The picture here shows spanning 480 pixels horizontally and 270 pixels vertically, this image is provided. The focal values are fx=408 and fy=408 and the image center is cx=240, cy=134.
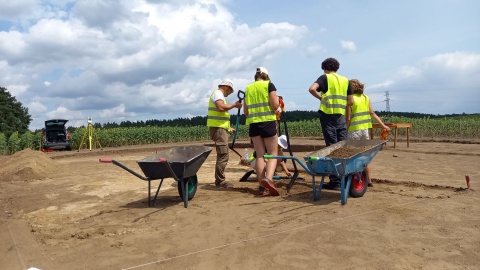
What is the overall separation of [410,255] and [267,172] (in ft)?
8.27

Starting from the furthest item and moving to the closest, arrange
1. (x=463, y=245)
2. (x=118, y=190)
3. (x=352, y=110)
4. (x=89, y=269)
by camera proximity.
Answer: (x=118, y=190) < (x=352, y=110) < (x=463, y=245) < (x=89, y=269)

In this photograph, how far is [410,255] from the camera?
3197 mm

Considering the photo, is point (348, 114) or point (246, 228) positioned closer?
point (246, 228)

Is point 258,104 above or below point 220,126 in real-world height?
above

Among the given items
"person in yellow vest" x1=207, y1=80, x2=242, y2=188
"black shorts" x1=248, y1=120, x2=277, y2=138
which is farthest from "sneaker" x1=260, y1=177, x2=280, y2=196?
"person in yellow vest" x1=207, y1=80, x2=242, y2=188

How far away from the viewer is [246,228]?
4.04m

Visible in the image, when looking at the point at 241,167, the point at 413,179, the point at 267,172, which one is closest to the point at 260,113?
the point at 267,172

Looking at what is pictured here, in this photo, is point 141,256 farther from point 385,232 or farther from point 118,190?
point 118,190

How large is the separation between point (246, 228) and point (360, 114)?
3.05m

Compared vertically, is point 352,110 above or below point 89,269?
above

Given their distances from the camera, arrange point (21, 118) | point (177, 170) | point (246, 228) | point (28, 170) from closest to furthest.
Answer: point (246, 228) < point (177, 170) < point (28, 170) < point (21, 118)

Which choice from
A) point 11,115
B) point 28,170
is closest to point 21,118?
point 11,115

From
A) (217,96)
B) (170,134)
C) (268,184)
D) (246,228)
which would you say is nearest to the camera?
(246,228)

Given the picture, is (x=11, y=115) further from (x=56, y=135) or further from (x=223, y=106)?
(x=223, y=106)
